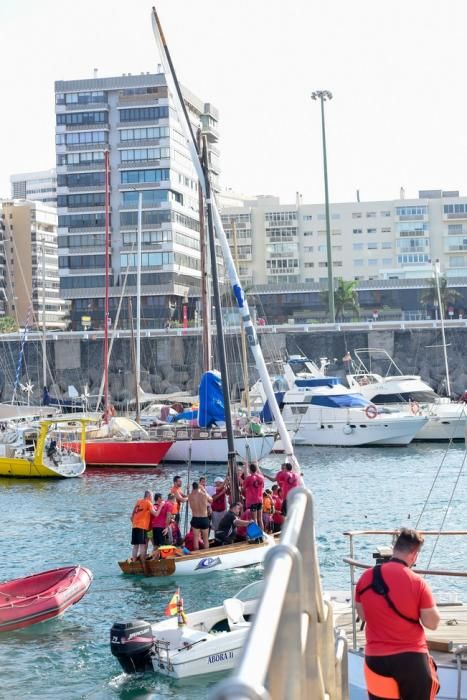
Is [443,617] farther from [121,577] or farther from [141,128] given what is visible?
[141,128]

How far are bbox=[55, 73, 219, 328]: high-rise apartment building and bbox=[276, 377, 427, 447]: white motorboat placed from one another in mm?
42734

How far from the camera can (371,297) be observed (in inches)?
4144

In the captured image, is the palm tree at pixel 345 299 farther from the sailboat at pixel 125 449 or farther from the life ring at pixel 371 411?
the sailboat at pixel 125 449

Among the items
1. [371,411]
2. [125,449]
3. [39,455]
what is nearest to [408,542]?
[39,455]

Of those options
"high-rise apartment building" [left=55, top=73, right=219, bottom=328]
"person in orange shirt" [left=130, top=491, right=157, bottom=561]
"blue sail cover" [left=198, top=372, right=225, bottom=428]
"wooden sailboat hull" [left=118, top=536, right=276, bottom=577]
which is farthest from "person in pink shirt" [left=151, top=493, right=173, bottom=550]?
"high-rise apartment building" [left=55, top=73, right=219, bottom=328]

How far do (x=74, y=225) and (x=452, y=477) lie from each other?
202 ft

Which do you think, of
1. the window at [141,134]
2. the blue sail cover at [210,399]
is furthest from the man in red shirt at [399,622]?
the window at [141,134]

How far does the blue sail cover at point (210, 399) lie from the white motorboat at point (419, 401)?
637 inches

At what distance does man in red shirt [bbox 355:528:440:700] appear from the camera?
216 inches

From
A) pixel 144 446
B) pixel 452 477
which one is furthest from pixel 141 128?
pixel 452 477

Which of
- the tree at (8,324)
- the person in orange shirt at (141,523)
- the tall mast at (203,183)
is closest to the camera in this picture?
the person in orange shirt at (141,523)

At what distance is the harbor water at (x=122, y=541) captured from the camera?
14438 mm

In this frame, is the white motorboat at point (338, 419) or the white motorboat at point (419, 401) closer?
the white motorboat at point (338, 419)

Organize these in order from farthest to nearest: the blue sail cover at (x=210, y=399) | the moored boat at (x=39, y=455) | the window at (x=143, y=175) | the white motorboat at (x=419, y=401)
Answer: the window at (x=143, y=175) < the white motorboat at (x=419, y=401) < the moored boat at (x=39, y=455) < the blue sail cover at (x=210, y=399)
